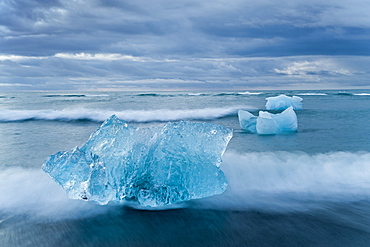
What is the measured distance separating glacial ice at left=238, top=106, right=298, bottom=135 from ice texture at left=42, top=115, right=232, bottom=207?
5482 millimetres

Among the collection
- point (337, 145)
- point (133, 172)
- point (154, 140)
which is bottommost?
point (337, 145)

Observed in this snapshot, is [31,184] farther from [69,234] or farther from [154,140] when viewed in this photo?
[154,140]

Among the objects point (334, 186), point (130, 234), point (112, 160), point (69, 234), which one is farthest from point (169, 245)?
point (334, 186)

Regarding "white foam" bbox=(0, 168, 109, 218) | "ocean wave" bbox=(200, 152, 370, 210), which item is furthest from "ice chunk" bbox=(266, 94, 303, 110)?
"white foam" bbox=(0, 168, 109, 218)

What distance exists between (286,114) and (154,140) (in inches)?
263

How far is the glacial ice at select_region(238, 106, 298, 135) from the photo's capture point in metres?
8.64

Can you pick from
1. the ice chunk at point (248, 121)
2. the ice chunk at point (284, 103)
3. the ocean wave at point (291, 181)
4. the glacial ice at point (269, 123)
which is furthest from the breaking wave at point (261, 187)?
the ice chunk at point (284, 103)

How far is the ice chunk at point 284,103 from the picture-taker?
17.3 metres

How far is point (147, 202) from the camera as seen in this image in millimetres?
3129

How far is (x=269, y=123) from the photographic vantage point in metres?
8.61

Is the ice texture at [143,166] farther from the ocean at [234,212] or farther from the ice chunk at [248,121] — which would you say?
the ice chunk at [248,121]

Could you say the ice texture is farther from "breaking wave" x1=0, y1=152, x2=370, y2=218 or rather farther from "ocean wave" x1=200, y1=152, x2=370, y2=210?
"ocean wave" x1=200, y1=152, x2=370, y2=210

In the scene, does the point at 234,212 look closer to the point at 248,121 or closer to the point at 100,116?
the point at 248,121

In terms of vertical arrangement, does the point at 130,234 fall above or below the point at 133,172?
below
